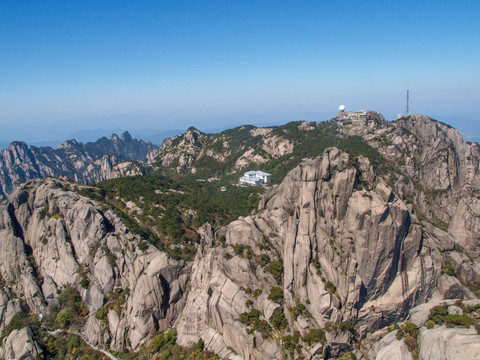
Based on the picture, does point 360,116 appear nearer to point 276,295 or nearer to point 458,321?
point 276,295

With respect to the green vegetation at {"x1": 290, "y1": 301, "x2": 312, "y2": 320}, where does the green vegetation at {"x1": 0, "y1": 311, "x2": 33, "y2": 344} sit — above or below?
below

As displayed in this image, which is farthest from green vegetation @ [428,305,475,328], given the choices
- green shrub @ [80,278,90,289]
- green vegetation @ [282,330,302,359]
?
green shrub @ [80,278,90,289]

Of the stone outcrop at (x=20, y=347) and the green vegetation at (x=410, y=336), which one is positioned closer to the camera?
the green vegetation at (x=410, y=336)

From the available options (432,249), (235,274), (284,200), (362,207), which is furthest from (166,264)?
(432,249)

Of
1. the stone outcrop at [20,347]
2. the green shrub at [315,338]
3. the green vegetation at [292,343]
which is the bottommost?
the stone outcrop at [20,347]

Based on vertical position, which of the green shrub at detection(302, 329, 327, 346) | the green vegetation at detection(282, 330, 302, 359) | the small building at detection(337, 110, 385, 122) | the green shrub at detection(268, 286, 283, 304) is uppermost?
the small building at detection(337, 110, 385, 122)

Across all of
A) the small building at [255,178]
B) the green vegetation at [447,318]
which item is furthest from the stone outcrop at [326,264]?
the small building at [255,178]

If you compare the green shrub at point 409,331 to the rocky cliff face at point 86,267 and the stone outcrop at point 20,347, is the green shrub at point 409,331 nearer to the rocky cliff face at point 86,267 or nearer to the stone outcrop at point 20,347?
the rocky cliff face at point 86,267

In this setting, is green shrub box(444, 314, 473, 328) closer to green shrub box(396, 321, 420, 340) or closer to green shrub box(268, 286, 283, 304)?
green shrub box(396, 321, 420, 340)
